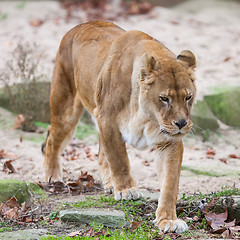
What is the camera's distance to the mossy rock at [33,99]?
28.1 feet

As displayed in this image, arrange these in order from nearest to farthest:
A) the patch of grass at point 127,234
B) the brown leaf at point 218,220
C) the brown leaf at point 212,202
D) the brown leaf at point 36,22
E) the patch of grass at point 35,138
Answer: the patch of grass at point 127,234 < the brown leaf at point 218,220 < the brown leaf at point 212,202 < the patch of grass at point 35,138 < the brown leaf at point 36,22

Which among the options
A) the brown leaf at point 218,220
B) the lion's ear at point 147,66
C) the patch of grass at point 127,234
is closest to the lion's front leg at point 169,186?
the patch of grass at point 127,234

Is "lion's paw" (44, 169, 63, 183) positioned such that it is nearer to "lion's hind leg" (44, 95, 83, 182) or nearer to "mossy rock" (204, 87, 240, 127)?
"lion's hind leg" (44, 95, 83, 182)

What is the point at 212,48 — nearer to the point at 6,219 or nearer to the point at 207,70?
the point at 207,70

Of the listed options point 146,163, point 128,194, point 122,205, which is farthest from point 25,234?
point 146,163

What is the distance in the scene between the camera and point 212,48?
1202 cm

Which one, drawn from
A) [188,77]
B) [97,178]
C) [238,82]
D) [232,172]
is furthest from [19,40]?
[188,77]

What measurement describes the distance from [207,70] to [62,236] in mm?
7019

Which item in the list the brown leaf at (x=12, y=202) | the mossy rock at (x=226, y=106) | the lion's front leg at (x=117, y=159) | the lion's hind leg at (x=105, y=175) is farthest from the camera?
the mossy rock at (x=226, y=106)

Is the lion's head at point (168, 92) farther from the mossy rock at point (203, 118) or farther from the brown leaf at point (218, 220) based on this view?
the mossy rock at point (203, 118)

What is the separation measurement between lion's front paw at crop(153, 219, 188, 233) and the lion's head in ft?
2.45

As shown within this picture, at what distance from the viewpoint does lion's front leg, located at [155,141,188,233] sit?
4402 mm

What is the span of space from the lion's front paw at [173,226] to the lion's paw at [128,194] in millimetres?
654

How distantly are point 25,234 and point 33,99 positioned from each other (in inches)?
180
